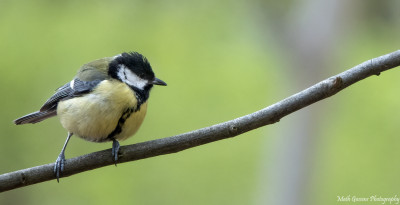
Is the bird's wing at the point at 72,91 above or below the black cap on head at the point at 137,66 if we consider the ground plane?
below

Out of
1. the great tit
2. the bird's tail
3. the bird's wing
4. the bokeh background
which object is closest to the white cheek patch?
the great tit

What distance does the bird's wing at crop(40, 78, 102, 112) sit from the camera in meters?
2.44

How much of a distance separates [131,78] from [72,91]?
32 centimetres

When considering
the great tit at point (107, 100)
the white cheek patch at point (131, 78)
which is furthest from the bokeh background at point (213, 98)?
the white cheek patch at point (131, 78)

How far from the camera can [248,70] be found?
5.87 metres

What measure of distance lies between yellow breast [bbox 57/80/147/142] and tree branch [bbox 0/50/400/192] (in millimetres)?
270

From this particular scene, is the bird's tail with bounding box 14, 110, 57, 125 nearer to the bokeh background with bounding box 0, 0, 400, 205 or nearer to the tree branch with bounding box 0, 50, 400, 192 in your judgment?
the tree branch with bounding box 0, 50, 400, 192

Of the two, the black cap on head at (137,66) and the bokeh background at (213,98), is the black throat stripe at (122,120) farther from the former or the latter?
the bokeh background at (213,98)

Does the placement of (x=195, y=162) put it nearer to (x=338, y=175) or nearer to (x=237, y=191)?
(x=237, y=191)

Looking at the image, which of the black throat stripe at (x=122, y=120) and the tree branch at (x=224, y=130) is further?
the black throat stripe at (x=122, y=120)

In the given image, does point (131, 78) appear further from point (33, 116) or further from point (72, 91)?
point (33, 116)

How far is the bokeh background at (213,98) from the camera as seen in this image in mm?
4879

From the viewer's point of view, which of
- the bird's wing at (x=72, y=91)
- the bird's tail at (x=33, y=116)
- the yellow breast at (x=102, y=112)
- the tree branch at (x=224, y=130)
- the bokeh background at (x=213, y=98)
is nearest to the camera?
the tree branch at (x=224, y=130)

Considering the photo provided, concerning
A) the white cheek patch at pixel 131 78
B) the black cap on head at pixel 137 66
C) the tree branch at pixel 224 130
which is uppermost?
the black cap on head at pixel 137 66
